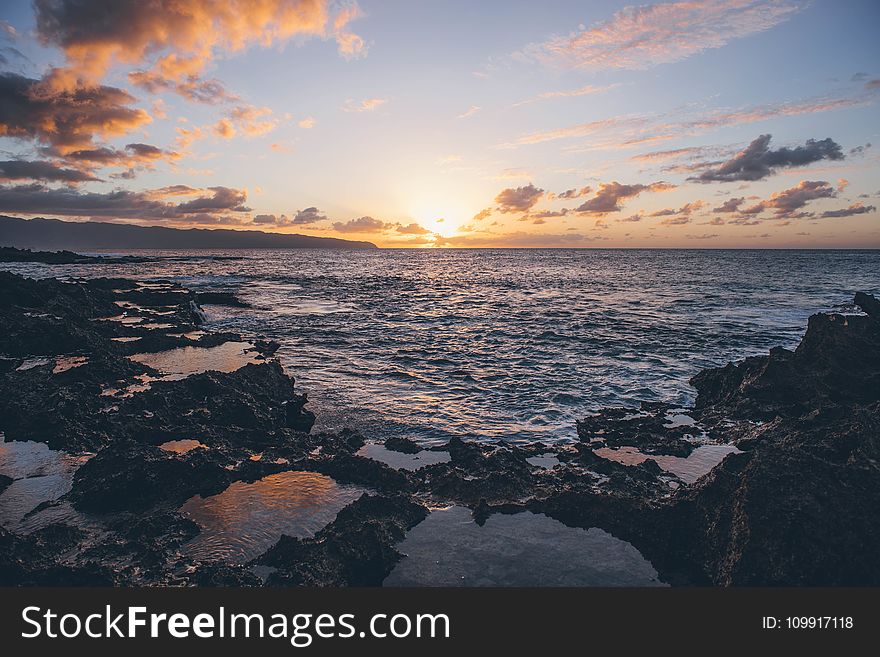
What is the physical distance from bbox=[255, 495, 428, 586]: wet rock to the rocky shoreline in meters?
0.03

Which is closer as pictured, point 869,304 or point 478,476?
point 478,476

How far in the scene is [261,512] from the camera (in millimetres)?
8234

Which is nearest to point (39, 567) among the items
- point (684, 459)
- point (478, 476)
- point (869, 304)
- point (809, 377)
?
point (478, 476)

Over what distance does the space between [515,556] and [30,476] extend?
10040 millimetres

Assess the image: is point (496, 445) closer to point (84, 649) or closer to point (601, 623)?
point (601, 623)

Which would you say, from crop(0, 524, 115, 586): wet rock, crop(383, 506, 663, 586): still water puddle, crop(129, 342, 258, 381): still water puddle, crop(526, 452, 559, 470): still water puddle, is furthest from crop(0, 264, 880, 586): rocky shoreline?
crop(129, 342, 258, 381): still water puddle

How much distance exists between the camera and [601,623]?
17.0 feet

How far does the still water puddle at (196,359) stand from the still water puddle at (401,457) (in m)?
8.66

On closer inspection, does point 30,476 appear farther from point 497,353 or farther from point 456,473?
point 497,353

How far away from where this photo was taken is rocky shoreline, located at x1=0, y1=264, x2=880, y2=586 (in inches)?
248

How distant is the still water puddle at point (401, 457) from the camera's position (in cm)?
1068

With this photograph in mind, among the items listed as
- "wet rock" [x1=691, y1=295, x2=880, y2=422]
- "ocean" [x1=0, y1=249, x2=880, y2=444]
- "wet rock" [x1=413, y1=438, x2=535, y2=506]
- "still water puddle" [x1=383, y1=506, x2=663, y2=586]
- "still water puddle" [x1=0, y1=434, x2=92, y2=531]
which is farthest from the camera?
"ocean" [x1=0, y1=249, x2=880, y2=444]

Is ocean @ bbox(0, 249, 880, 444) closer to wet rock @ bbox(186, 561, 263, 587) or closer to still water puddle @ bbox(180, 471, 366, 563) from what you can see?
still water puddle @ bbox(180, 471, 366, 563)

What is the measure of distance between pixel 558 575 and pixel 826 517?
3.85 metres
